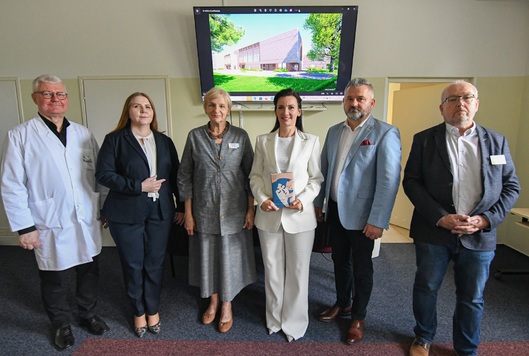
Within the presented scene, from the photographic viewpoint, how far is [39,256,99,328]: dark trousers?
1989 mm

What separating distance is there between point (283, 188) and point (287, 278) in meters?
0.65

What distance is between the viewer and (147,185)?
1861 millimetres

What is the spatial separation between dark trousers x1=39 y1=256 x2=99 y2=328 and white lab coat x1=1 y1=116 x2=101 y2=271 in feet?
0.32

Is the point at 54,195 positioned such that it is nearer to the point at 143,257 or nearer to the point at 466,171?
the point at 143,257

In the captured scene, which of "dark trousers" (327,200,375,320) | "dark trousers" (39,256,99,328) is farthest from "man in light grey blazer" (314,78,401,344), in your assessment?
A: "dark trousers" (39,256,99,328)

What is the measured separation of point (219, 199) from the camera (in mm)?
1951

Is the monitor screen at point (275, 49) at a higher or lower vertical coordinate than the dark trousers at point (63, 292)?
higher

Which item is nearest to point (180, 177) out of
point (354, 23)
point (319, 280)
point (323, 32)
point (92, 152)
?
point (92, 152)

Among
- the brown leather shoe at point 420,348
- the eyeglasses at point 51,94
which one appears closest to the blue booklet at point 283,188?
the brown leather shoe at point 420,348

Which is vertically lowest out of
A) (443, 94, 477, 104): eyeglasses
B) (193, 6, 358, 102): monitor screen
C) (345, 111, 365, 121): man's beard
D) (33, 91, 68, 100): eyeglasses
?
(345, 111, 365, 121): man's beard

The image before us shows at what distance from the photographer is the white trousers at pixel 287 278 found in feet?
6.17

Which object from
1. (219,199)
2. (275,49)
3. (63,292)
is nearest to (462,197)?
(219,199)

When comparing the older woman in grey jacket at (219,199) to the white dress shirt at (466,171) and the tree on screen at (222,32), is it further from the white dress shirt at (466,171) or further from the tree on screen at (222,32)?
the tree on screen at (222,32)

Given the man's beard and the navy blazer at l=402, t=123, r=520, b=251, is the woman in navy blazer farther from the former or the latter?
the navy blazer at l=402, t=123, r=520, b=251
